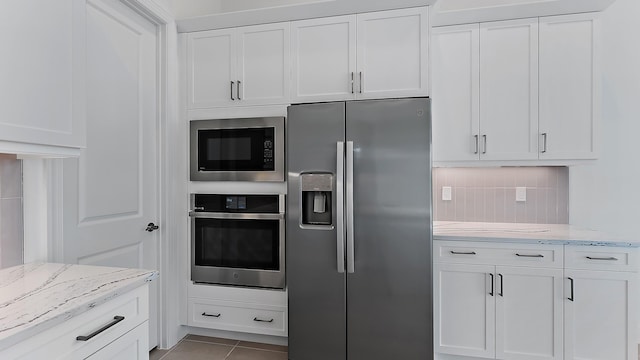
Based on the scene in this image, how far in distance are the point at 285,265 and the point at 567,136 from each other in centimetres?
212

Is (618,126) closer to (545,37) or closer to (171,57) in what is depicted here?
(545,37)

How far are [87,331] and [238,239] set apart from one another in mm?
1358

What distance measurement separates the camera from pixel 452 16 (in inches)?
94.4

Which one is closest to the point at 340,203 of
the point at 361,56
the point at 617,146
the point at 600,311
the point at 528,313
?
the point at 361,56

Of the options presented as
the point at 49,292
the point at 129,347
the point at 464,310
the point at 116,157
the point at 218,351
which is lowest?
the point at 218,351

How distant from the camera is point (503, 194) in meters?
2.68

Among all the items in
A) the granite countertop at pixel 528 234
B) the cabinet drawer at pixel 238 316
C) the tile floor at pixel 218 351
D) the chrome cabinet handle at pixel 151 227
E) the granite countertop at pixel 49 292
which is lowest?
the tile floor at pixel 218 351

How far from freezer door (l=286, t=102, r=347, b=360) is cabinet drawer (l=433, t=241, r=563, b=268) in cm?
71

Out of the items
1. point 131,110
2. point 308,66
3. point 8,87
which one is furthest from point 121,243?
point 308,66

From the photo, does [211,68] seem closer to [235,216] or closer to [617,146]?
[235,216]

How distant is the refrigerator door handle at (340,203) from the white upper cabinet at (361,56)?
0.47m

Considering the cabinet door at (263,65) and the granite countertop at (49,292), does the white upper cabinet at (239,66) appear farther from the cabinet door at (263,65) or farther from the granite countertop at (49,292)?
the granite countertop at (49,292)

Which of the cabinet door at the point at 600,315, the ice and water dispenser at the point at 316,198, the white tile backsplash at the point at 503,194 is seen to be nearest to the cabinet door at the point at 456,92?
the white tile backsplash at the point at 503,194

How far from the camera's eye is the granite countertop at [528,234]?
2029mm
